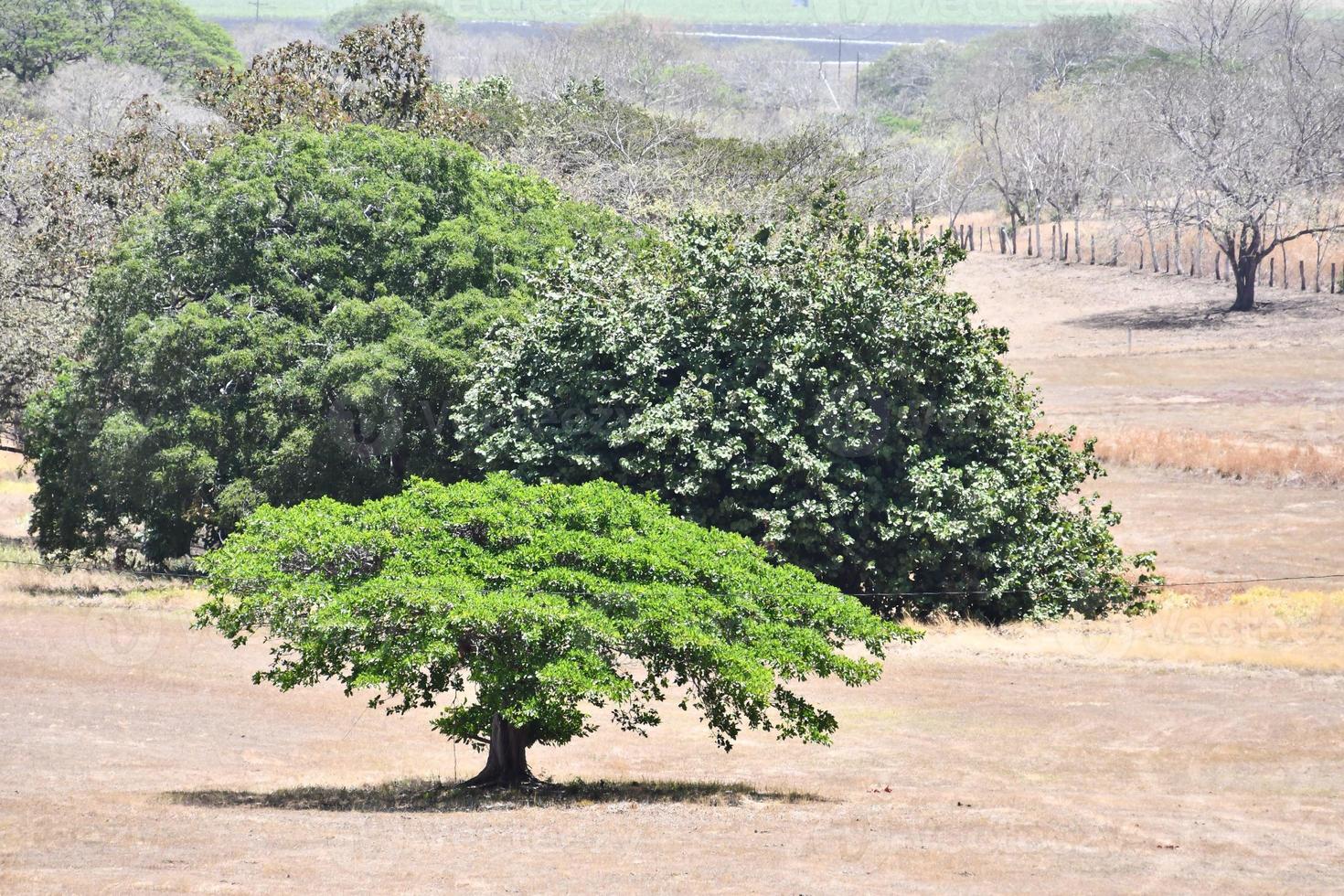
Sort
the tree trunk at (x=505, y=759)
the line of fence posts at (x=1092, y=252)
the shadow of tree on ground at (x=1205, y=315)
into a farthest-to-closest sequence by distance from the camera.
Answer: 1. the line of fence posts at (x=1092, y=252)
2. the shadow of tree on ground at (x=1205, y=315)
3. the tree trunk at (x=505, y=759)

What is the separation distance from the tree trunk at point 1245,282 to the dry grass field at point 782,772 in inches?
1168

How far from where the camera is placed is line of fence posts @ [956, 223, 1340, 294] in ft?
251

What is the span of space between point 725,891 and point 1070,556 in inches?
816

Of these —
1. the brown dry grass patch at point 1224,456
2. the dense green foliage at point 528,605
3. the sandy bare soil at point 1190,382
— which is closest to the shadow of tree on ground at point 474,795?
the dense green foliage at point 528,605

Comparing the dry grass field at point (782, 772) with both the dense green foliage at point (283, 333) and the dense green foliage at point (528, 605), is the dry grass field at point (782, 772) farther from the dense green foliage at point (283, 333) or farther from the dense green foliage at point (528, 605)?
the dense green foliage at point (283, 333)

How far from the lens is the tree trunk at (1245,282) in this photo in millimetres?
70188

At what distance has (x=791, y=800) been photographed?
64.6 ft

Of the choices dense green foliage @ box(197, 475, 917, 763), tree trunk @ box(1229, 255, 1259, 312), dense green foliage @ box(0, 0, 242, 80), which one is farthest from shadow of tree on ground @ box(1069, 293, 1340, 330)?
dense green foliage @ box(197, 475, 917, 763)

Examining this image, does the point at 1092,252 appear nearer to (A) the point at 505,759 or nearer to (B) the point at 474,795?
(A) the point at 505,759

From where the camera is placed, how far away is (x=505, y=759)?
20.1 m

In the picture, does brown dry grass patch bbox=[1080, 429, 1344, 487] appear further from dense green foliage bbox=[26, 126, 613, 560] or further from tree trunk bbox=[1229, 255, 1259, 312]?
tree trunk bbox=[1229, 255, 1259, 312]

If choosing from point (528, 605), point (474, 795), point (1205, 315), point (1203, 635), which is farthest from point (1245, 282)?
point (528, 605)

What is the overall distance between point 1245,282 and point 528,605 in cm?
5957

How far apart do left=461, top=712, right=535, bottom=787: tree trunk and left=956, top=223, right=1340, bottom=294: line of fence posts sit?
52304 millimetres
